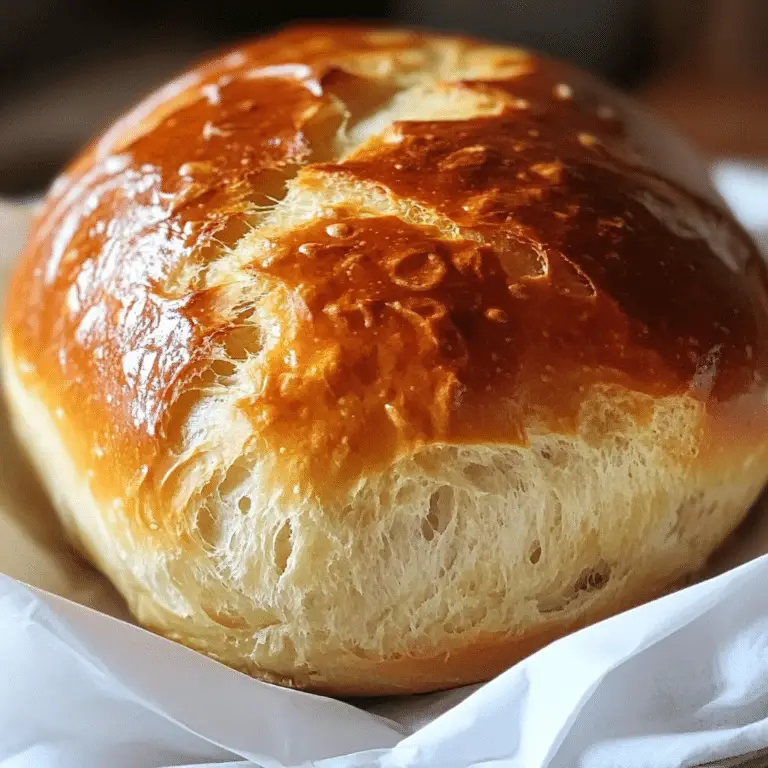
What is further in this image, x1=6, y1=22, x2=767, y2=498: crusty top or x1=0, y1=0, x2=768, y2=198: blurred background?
x1=0, y1=0, x2=768, y2=198: blurred background

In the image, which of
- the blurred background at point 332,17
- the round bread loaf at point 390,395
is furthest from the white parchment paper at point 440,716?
the blurred background at point 332,17

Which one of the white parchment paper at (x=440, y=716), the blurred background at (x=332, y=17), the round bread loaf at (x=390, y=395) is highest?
the blurred background at (x=332, y=17)

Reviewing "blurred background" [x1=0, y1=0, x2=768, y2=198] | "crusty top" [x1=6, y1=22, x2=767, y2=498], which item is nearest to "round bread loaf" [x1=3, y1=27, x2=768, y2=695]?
"crusty top" [x1=6, y1=22, x2=767, y2=498]

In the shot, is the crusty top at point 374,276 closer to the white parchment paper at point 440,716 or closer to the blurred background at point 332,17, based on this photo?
the white parchment paper at point 440,716

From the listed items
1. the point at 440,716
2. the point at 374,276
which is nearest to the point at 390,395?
the point at 374,276

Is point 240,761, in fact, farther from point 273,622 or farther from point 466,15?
point 466,15

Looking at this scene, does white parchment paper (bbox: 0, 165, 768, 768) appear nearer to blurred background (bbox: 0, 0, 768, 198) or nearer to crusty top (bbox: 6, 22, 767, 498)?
crusty top (bbox: 6, 22, 767, 498)
